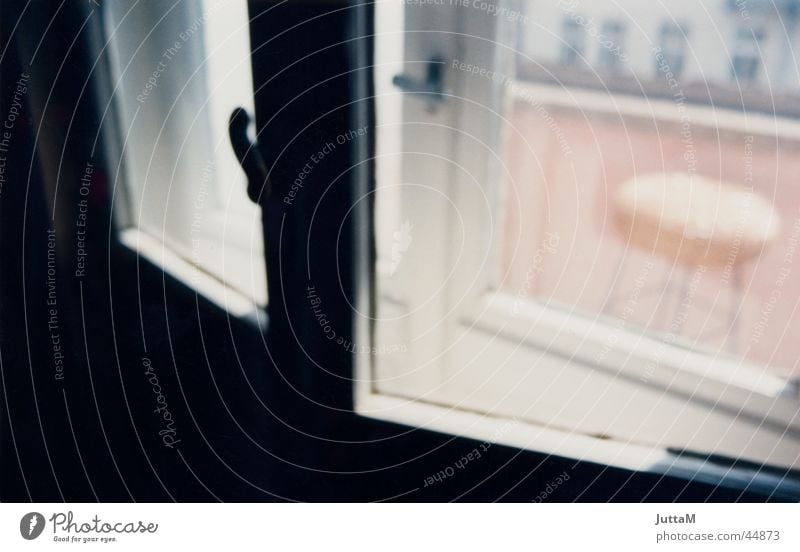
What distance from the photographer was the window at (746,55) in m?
0.41

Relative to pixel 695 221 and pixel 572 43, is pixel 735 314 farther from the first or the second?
pixel 572 43

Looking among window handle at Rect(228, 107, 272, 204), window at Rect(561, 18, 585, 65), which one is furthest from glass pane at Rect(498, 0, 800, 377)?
window handle at Rect(228, 107, 272, 204)

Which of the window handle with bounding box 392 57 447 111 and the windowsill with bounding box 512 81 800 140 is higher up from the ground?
the window handle with bounding box 392 57 447 111

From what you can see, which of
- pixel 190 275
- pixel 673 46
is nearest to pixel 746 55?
pixel 673 46

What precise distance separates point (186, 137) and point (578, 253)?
0.28 metres

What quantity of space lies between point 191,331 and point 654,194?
33 cm

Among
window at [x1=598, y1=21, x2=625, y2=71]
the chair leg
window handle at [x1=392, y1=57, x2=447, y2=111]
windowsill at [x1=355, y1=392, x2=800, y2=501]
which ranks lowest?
windowsill at [x1=355, y1=392, x2=800, y2=501]

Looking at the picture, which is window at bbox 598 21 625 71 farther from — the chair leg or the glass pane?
the chair leg

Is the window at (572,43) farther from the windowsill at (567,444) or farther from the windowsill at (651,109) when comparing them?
the windowsill at (567,444)

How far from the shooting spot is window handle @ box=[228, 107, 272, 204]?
1.32 feet

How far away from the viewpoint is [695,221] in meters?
0.43

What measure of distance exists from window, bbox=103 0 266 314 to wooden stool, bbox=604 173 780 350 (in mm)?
262

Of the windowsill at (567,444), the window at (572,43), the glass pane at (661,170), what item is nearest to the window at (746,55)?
the glass pane at (661,170)

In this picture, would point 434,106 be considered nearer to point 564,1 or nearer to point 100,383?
point 564,1
